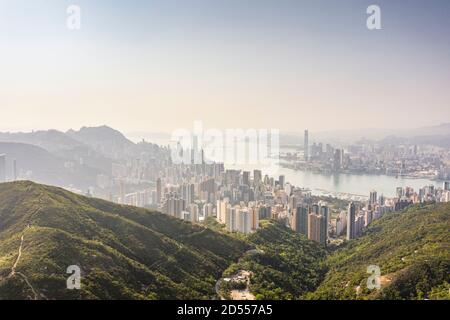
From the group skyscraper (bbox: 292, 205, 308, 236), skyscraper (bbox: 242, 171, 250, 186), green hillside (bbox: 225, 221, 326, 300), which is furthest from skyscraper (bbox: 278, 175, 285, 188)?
green hillside (bbox: 225, 221, 326, 300)

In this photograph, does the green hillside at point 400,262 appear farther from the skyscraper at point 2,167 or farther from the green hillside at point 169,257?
the skyscraper at point 2,167

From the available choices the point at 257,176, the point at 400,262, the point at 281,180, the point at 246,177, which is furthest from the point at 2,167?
the point at 400,262

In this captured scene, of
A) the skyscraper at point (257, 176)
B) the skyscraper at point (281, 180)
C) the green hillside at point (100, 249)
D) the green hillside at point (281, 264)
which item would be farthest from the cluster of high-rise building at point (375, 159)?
the green hillside at point (100, 249)

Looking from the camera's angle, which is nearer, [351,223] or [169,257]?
[169,257]

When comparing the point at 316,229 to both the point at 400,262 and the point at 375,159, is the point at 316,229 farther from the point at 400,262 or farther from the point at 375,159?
the point at 375,159

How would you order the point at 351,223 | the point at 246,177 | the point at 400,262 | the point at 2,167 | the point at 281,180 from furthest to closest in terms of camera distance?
the point at 2,167 < the point at 281,180 < the point at 246,177 < the point at 351,223 < the point at 400,262

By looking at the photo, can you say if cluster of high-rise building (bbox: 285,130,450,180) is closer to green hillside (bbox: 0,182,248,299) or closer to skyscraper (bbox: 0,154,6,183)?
green hillside (bbox: 0,182,248,299)
